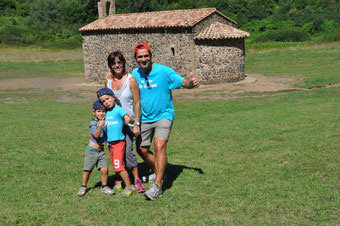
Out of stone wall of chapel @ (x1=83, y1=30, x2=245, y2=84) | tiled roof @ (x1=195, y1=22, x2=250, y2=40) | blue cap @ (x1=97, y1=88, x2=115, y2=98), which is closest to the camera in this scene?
blue cap @ (x1=97, y1=88, x2=115, y2=98)

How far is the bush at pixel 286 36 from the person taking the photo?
5503 centimetres

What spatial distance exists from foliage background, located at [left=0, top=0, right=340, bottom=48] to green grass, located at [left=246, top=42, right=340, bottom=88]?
1469 cm

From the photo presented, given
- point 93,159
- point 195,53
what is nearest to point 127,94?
point 93,159

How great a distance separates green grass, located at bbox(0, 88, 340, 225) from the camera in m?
5.03

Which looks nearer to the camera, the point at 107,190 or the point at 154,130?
the point at 107,190

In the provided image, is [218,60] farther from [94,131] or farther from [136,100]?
[94,131]

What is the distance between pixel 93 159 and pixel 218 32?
1963cm

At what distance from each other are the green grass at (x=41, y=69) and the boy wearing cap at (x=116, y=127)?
2695cm

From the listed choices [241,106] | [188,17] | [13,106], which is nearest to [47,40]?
[188,17]

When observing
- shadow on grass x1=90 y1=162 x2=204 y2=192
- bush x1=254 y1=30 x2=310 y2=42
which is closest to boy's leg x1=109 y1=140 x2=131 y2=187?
shadow on grass x1=90 y1=162 x2=204 y2=192

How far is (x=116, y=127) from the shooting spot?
5891mm

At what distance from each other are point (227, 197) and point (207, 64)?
64.6 feet

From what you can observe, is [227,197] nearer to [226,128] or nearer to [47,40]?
[226,128]

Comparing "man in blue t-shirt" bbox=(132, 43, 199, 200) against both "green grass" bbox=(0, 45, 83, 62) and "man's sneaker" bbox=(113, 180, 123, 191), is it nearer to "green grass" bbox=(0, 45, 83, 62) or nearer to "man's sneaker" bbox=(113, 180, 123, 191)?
"man's sneaker" bbox=(113, 180, 123, 191)
